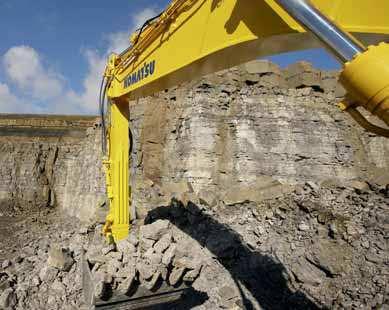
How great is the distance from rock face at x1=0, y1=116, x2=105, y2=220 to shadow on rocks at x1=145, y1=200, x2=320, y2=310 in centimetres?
937

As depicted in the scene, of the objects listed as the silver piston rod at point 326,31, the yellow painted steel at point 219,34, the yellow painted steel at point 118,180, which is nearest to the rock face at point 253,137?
the yellow painted steel at point 118,180

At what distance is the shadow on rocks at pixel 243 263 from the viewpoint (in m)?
6.18

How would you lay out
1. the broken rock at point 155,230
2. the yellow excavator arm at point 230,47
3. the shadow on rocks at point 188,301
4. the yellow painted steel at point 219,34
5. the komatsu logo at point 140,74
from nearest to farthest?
the yellow excavator arm at point 230,47
the yellow painted steel at point 219,34
the komatsu logo at point 140,74
the shadow on rocks at point 188,301
the broken rock at point 155,230

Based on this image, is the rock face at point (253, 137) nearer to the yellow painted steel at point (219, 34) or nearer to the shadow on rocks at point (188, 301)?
the shadow on rocks at point (188, 301)

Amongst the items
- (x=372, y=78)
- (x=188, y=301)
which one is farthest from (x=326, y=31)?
(x=188, y=301)

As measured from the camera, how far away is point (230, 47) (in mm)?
3426

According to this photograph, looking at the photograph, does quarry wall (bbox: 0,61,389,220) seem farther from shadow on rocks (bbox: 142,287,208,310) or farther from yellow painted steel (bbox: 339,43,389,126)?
yellow painted steel (bbox: 339,43,389,126)

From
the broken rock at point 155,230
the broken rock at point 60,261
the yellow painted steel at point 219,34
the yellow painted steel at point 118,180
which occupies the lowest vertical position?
the broken rock at point 60,261

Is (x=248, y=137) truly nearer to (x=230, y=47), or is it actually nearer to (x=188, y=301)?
(x=188, y=301)

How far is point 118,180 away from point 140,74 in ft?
6.18

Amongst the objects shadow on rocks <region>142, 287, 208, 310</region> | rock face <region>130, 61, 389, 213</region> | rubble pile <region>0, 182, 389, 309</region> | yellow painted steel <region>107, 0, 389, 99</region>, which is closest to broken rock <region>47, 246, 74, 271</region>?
rubble pile <region>0, 182, 389, 309</region>

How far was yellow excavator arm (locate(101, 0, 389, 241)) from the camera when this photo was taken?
6.15ft

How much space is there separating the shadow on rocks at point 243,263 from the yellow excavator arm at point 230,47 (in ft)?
6.16

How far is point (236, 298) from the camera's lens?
6172 mm
